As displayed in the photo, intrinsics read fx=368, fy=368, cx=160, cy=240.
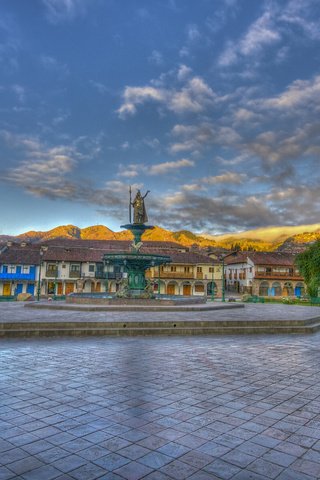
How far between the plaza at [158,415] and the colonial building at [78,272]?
138ft

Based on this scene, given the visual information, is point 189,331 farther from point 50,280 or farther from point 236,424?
point 50,280

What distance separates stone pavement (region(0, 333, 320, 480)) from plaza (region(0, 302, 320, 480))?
0.01 metres

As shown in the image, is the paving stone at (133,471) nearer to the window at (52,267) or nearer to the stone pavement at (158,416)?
the stone pavement at (158,416)

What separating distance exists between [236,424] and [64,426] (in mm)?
2084

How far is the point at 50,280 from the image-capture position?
53.6 metres

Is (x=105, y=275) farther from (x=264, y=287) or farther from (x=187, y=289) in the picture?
(x=264, y=287)

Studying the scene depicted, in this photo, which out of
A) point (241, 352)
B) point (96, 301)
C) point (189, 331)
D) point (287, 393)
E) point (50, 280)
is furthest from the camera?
point (50, 280)

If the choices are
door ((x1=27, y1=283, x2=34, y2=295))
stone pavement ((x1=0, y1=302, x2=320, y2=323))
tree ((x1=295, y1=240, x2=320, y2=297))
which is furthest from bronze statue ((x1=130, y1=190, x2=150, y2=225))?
door ((x1=27, y1=283, x2=34, y2=295))

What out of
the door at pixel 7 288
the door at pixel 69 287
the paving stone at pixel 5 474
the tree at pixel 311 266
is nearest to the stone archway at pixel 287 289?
the tree at pixel 311 266

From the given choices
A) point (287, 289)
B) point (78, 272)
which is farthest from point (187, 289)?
point (78, 272)

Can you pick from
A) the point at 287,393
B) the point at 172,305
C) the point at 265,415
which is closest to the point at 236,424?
the point at 265,415

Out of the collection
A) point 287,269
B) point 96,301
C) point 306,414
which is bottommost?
point 306,414

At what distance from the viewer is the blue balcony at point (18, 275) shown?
52.2 meters

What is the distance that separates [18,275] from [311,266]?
3887 centimetres
